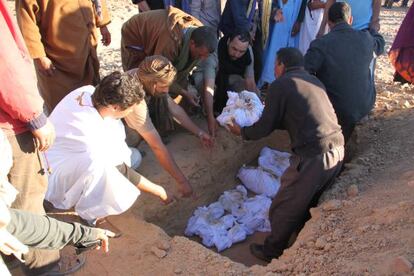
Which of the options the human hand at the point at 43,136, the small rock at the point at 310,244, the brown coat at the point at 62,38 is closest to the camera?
the human hand at the point at 43,136

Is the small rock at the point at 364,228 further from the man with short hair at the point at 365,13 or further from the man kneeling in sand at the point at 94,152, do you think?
the man with short hair at the point at 365,13

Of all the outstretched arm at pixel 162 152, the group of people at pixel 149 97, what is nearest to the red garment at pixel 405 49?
the group of people at pixel 149 97

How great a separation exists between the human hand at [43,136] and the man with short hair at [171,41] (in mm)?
1609

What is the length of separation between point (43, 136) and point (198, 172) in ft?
6.48

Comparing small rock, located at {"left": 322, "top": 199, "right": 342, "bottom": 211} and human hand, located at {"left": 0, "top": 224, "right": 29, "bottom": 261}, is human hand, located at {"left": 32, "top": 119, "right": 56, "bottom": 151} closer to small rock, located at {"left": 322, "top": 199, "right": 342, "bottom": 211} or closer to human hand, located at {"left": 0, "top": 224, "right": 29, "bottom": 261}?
human hand, located at {"left": 0, "top": 224, "right": 29, "bottom": 261}

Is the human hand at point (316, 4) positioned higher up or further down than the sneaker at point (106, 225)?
higher up

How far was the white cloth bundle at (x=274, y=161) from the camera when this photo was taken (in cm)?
436

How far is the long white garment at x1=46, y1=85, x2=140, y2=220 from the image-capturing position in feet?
9.28

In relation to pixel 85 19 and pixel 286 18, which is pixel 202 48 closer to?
pixel 85 19

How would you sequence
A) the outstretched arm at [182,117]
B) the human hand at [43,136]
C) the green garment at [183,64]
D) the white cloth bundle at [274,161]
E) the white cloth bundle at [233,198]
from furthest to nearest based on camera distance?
1. the white cloth bundle at [274,161]
2. the white cloth bundle at [233,198]
3. the green garment at [183,64]
4. the outstretched arm at [182,117]
5. the human hand at [43,136]

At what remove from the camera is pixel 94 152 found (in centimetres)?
285

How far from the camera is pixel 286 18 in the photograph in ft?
16.5

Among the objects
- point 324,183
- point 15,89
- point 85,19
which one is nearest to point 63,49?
point 85,19

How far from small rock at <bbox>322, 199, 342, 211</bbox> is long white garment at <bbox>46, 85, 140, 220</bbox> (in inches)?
54.1
